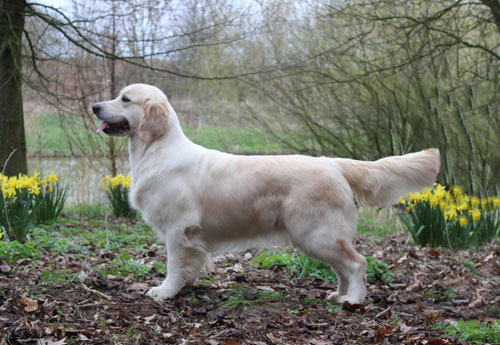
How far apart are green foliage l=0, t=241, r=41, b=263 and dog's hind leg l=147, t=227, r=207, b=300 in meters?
1.34

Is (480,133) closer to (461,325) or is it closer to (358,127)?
(358,127)

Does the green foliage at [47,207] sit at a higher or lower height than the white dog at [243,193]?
lower

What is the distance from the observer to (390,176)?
4.05 meters

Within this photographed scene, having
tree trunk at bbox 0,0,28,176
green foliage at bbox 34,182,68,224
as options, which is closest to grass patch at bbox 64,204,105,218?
tree trunk at bbox 0,0,28,176

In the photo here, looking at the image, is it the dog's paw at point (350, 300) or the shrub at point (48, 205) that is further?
the shrub at point (48, 205)

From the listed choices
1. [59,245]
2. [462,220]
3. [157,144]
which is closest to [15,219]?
[59,245]

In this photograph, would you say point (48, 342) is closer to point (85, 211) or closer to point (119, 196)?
point (119, 196)

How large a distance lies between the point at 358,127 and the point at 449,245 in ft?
15.4

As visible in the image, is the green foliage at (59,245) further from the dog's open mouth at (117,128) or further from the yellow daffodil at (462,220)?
the yellow daffodil at (462,220)

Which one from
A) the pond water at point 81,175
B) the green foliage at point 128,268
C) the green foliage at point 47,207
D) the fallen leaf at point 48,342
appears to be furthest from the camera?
the pond water at point 81,175

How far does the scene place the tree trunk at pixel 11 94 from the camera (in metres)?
6.92

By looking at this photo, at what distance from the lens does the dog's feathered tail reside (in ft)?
13.2

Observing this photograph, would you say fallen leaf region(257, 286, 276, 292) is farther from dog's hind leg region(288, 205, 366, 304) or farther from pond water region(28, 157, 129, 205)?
pond water region(28, 157, 129, 205)

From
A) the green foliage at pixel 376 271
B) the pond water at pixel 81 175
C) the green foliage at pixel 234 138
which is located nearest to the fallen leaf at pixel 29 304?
the green foliage at pixel 376 271
